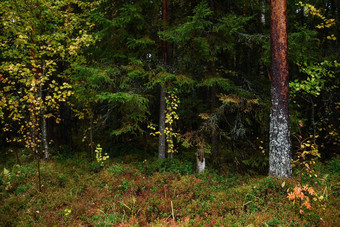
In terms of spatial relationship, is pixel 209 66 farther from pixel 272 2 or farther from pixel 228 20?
pixel 272 2

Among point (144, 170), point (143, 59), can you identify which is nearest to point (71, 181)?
point (144, 170)

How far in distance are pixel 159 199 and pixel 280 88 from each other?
564 cm

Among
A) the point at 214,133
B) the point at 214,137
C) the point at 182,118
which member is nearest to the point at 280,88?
the point at 214,133

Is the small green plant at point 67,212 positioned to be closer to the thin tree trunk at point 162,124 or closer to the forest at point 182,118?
the forest at point 182,118

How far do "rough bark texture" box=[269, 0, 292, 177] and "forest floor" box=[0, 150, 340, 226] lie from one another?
0.71 meters

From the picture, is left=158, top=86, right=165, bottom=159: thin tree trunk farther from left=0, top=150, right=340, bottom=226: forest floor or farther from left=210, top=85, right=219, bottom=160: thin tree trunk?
left=210, top=85, right=219, bottom=160: thin tree trunk

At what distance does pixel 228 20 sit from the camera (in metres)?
7.47

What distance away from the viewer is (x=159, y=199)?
7.05 meters

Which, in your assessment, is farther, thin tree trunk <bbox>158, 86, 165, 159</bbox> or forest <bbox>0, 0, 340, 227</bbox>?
thin tree trunk <bbox>158, 86, 165, 159</bbox>

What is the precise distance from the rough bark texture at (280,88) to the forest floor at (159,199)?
0.71 m

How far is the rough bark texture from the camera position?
6.76 metres

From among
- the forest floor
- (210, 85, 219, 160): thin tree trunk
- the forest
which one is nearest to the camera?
the forest floor

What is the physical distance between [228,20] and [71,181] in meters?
9.12

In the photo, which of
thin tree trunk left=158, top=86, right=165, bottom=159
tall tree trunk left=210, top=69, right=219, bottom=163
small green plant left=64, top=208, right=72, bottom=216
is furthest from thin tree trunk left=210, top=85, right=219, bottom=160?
small green plant left=64, top=208, right=72, bottom=216
